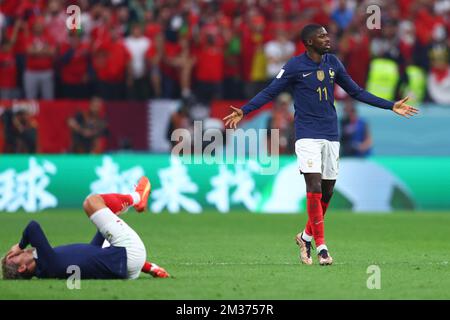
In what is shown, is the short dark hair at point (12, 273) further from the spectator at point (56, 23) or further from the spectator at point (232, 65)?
the spectator at point (232, 65)

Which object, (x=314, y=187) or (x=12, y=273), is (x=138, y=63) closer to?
(x=314, y=187)

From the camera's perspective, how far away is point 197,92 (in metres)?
24.0

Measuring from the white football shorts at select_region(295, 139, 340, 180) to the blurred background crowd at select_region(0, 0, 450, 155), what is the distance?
392 inches

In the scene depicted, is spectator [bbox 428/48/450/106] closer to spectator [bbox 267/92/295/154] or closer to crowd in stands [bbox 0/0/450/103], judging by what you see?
crowd in stands [bbox 0/0/450/103]

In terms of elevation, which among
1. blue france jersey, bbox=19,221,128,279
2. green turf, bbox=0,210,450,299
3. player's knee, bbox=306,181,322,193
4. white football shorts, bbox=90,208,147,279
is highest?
player's knee, bbox=306,181,322,193

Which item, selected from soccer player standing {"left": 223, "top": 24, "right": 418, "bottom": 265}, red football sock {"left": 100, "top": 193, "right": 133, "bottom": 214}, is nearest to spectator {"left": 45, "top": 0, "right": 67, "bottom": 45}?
soccer player standing {"left": 223, "top": 24, "right": 418, "bottom": 265}

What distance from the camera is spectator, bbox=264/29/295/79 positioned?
23906 millimetres

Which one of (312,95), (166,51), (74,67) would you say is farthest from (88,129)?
(312,95)

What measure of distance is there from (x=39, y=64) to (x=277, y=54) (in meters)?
4.70

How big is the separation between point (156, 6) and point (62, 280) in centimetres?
1469

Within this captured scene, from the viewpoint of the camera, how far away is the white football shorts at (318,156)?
497 inches

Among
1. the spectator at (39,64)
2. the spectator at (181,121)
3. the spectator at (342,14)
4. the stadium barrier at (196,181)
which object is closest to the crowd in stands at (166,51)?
the spectator at (39,64)

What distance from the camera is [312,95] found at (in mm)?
12766

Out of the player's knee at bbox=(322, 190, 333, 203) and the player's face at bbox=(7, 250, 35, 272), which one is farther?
the player's knee at bbox=(322, 190, 333, 203)
